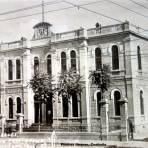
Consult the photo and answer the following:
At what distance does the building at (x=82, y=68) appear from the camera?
30328mm

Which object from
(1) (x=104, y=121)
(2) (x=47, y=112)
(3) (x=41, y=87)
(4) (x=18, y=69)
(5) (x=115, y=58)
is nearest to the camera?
(1) (x=104, y=121)

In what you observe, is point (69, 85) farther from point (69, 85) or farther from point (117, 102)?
point (117, 102)

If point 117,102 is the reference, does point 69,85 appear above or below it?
above

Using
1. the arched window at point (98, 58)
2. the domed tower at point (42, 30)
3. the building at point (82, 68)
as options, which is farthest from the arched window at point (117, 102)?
the domed tower at point (42, 30)

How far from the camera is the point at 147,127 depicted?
104 ft

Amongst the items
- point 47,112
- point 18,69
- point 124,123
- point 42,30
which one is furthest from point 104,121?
point 18,69

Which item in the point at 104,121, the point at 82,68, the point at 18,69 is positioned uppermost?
the point at 18,69

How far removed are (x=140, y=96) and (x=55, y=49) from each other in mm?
8539

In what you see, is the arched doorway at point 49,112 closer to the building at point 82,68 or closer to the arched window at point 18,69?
the building at point 82,68

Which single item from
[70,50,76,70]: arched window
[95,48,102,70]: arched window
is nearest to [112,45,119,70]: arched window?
[95,48,102,70]: arched window

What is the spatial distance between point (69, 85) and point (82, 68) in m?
2.79

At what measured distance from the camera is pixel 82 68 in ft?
106

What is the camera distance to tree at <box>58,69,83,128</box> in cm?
3027

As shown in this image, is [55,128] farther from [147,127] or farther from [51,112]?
[147,127]
